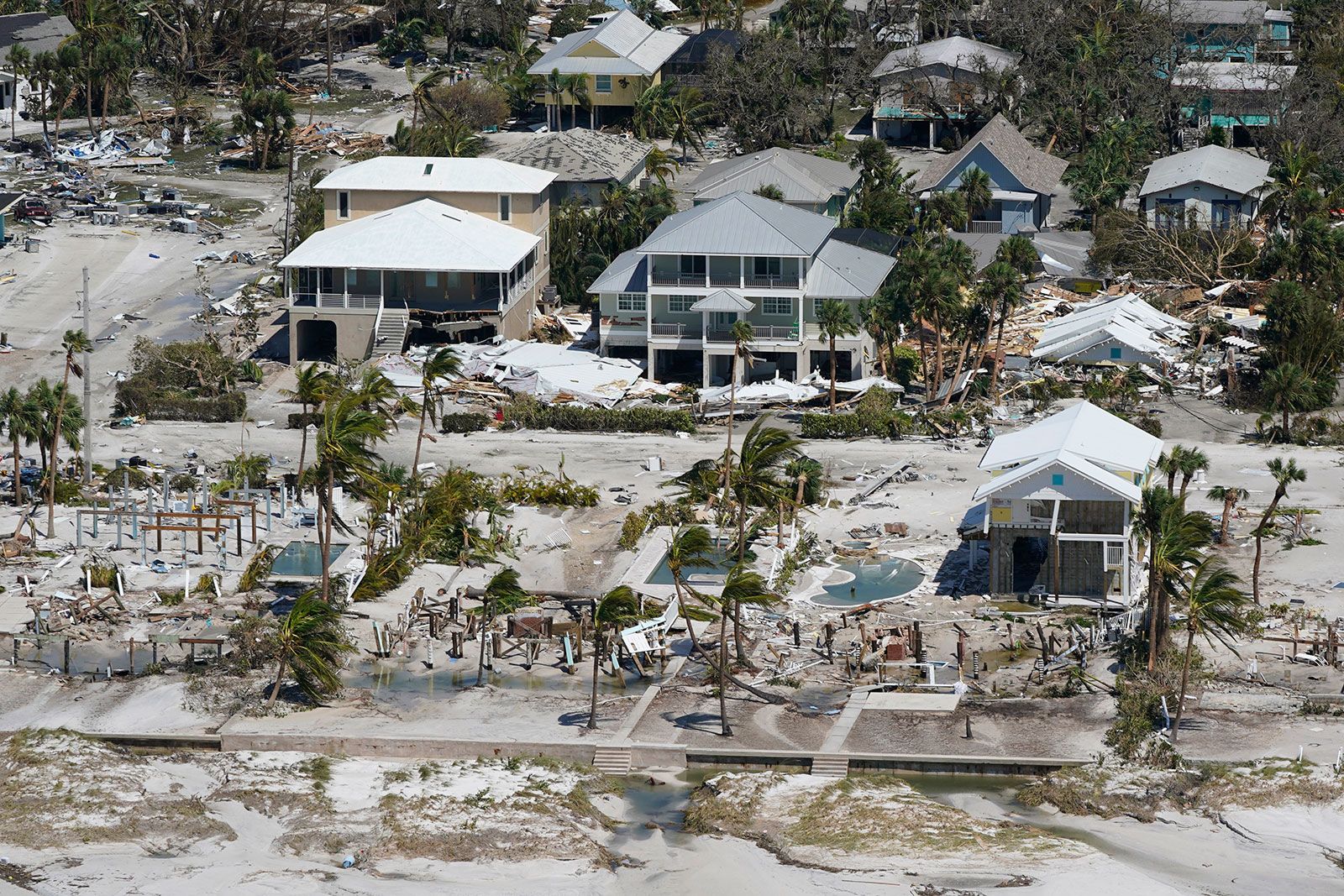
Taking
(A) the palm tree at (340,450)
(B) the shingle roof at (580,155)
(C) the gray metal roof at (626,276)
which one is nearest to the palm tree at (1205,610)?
(A) the palm tree at (340,450)

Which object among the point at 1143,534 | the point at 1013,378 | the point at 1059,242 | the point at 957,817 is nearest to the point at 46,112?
the point at 1059,242

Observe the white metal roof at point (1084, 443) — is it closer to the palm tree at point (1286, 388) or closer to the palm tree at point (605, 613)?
the palm tree at point (1286, 388)

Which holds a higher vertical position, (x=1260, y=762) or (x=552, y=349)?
(x=552, y=349)

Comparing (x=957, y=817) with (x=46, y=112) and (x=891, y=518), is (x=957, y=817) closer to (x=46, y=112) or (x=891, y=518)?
(x=891, y=518)

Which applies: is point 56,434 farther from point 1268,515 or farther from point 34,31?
point 34,31

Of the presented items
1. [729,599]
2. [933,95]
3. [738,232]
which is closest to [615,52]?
[933,95]
